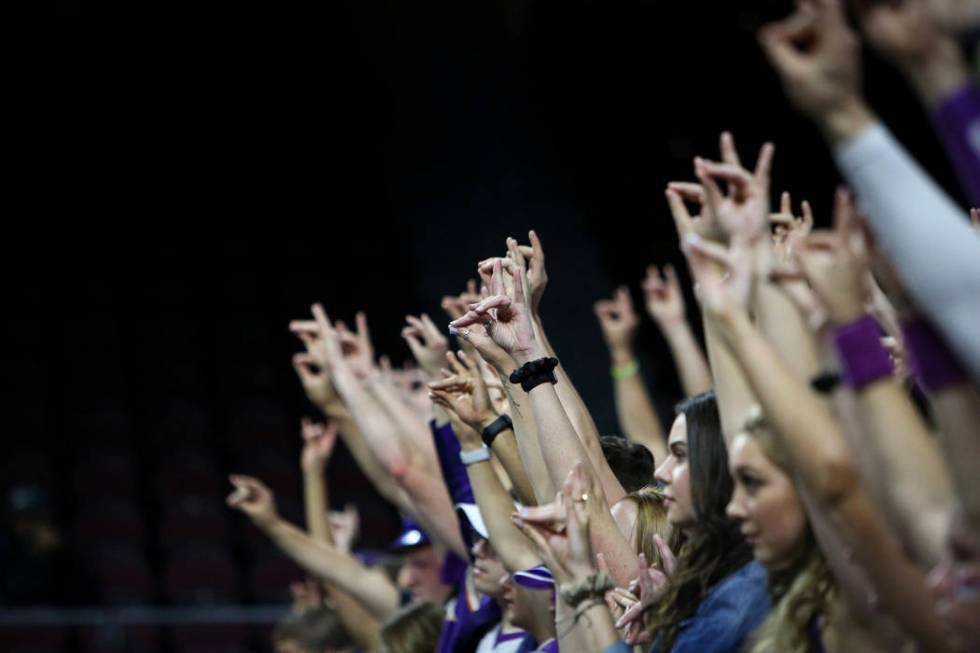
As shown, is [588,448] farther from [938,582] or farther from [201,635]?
[201,635]

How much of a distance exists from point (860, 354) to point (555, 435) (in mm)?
825

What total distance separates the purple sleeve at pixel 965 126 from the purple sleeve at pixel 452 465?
1434 mm

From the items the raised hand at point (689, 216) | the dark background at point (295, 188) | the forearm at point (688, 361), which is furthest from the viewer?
the dark background at point (295, 188)

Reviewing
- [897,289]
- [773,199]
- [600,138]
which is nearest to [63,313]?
[600,138]

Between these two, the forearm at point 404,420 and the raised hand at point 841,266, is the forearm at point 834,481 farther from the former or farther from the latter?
the forearm at point 404,420

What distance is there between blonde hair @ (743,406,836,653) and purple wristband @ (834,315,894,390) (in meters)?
0.25

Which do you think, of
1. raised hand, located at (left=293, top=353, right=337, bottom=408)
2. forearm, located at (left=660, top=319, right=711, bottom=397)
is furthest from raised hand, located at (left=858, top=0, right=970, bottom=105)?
raised hand, located at (left=293, top=353, right=337, bottom=408)

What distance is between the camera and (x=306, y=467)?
336 centimetres

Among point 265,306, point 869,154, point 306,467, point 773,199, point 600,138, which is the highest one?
point 265,306

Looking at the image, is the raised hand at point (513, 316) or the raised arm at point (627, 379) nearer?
the raised hand at point (513, 316)

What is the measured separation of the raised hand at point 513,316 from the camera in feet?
6.48

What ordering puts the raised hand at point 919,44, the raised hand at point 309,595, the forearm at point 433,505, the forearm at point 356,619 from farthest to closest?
1. the raised hand at point 309,595
2. the forearm at point 356,619
3. the forearm at point 433,505
4. the raised hand at point 919,44

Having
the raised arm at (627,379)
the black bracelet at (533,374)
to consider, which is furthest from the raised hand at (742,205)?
the raised arm at (627,379)

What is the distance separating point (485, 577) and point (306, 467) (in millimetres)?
1205
